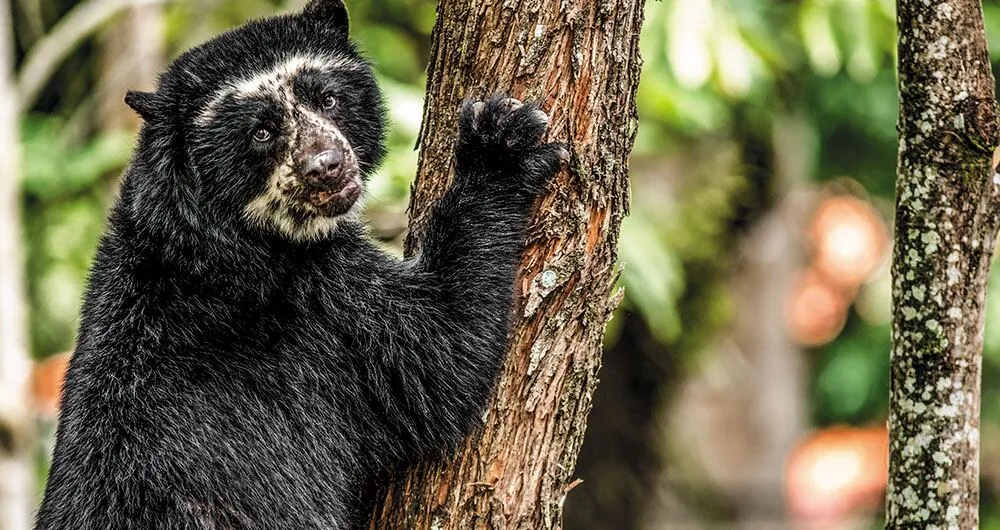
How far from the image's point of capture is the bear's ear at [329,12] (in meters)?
4.30

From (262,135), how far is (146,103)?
1.30 feet

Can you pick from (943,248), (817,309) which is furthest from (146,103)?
(817,309)

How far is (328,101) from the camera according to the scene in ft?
13.6

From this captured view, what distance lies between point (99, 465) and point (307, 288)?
859 mm

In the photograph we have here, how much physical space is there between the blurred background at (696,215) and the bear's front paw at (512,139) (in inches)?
45.2

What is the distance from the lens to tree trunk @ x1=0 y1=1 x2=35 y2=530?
6.34m

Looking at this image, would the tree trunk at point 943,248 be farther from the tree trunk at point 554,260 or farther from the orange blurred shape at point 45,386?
the orange blurred shape at point 45,386

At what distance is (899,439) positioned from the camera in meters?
3.60

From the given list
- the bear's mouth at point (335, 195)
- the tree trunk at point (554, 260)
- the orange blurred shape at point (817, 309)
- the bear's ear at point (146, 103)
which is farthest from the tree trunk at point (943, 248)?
the orange blurred shape at point (817, 309)

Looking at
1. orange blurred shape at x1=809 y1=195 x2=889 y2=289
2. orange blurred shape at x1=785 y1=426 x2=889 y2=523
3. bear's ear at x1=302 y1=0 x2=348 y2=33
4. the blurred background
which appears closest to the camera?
bear's ear at x1=302 y1=0 x2=348 y2=33

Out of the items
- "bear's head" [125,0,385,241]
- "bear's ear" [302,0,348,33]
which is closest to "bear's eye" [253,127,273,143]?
"bear's head" [125,0,385,241]

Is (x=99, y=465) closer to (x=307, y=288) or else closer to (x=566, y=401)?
(x=307, y=288)

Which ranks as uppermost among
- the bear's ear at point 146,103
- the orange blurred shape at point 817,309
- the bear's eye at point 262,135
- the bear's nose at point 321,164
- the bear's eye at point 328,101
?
the bear's eye at point 328,101

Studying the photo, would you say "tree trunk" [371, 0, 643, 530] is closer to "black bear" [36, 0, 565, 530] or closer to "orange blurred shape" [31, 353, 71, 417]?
"black bear" [36, 0, 565, 530]
